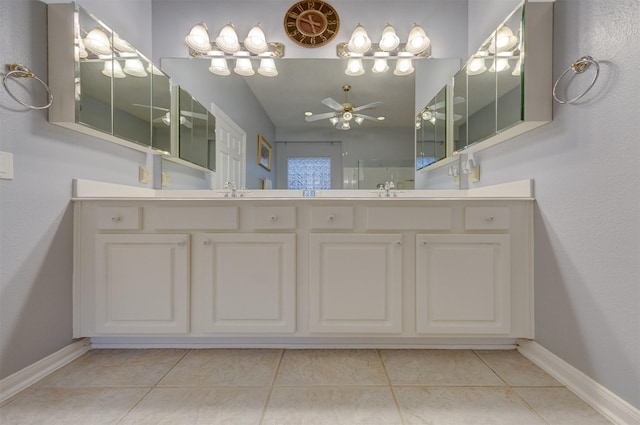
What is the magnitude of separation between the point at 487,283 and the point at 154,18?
266 cm

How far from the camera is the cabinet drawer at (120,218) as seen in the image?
154 centimetres

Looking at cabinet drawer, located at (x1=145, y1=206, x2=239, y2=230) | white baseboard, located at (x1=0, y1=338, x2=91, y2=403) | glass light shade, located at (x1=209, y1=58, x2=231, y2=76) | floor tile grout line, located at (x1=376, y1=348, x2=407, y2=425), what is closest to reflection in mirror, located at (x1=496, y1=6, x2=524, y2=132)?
floor tile grout line, located at (x1=376, y1=348, x2=407, y2=425)

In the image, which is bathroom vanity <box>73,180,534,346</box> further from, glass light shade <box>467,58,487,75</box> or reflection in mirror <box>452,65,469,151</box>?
glass light shade <box>467,58,487,75</box>

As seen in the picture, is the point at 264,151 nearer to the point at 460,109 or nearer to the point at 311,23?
the point at 311,23

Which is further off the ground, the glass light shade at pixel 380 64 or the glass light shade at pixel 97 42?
the glass light shade at pixel 380 64

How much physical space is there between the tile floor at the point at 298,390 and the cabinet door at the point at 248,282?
0.17 meters

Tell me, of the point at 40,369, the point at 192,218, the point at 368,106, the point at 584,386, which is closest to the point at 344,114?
the point at 368,106

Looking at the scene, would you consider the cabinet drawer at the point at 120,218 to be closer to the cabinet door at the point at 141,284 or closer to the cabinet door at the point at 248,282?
the cabinet door at the point at 141,284

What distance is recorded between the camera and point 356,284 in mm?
1535

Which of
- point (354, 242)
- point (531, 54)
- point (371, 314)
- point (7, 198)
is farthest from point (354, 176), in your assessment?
point (7, 198)

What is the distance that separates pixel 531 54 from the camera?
1.40 m

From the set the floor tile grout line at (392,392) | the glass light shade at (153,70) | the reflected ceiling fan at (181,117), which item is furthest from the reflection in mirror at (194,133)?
the floor tile grout line at (392,392)

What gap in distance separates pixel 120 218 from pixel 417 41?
2.09 meters

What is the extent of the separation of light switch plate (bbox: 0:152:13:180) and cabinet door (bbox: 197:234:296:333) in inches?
30.5
